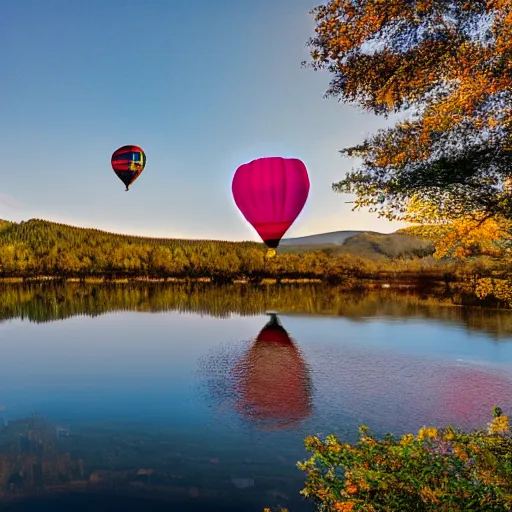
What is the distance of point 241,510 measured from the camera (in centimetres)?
1055

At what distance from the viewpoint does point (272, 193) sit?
73.7 feet

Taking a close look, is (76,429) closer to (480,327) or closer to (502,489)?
(502,489)

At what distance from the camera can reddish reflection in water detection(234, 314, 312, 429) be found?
16453 millimetres

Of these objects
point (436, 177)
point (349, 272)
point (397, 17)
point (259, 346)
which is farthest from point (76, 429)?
point (349, 272)

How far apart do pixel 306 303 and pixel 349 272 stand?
196 feet

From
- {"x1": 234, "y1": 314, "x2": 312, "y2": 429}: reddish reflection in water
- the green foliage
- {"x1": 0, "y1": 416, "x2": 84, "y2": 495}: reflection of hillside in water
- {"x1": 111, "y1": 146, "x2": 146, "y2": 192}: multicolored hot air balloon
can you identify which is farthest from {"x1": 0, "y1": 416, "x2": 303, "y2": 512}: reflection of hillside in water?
the green foliage

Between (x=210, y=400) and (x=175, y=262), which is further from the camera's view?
(x=175, y=262)

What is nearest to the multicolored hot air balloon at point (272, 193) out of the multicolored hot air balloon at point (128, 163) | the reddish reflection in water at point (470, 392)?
the reddish reflection in water at point (470, 392)

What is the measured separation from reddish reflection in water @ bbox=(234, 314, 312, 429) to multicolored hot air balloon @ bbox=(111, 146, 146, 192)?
944 inches

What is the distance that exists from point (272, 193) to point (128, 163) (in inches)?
1128

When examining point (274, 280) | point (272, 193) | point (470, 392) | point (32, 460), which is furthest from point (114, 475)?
point (274, 280)

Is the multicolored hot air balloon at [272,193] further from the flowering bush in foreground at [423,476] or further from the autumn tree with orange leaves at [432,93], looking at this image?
the flowering bush in foreground at [423,476]

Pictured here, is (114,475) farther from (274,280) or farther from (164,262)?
(164,262)

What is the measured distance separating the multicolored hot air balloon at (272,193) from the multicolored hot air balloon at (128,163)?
2662 cm
